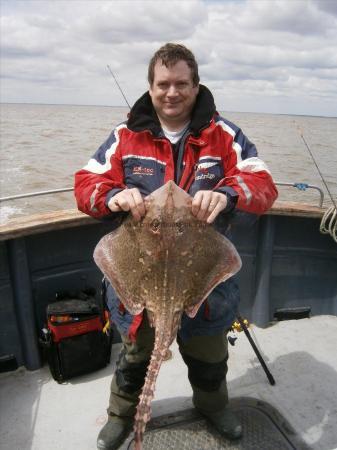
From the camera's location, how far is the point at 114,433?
310cm

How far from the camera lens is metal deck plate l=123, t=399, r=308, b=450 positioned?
3.13 m

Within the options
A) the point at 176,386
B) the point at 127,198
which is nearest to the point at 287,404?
the point at 176,386

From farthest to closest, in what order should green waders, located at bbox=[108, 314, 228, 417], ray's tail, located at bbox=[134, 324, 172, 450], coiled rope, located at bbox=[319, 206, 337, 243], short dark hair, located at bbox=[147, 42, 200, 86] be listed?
coiled rope, located at bbox=[319, 206, 337, 243] < green waders, located at bbox=[108, 314, 228, 417] < short dark hair, located at bbox=[147, 42, 200, 86] < ray's tail, located at bbox=[134, 324, 172, 450]

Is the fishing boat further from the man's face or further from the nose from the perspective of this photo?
the nose

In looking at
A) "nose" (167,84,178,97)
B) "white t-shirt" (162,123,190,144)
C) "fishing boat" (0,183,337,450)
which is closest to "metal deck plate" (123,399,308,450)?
"fishing boat" (0,183,337,450)

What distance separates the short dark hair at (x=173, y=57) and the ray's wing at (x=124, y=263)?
3.57ft

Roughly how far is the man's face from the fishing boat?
1.20 m

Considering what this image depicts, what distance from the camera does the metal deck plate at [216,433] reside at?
3129mm

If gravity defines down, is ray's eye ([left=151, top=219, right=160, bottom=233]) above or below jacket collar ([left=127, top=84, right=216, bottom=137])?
below

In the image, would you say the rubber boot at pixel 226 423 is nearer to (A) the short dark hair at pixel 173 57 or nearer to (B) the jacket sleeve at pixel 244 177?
(B) the jacket sleeve at pixel 244 177

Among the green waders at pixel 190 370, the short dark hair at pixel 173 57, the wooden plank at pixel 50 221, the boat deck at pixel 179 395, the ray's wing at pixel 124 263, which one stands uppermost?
the short dark hair at pixel 173 57

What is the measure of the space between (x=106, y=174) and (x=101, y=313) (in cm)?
227

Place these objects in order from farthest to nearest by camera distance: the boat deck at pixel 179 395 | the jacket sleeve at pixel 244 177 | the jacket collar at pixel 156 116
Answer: the boat deck at pixel 179 395 → the jacket collar at pixel 156 116 → the jacket sleeve at pixel 244 177

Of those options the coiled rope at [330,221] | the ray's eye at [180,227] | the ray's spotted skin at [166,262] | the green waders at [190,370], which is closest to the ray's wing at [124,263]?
the ray's spotted skin at [166,262]
